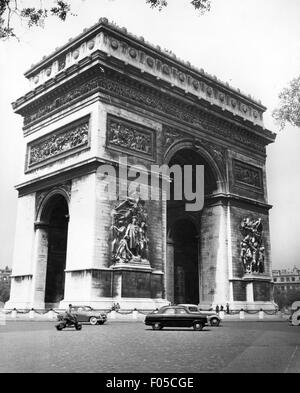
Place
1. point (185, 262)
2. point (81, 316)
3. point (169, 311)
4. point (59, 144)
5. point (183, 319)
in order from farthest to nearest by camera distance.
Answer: point (185, 262) → point (59, 144) → point (81, 316) → point (169, 311) → point (183, 319)

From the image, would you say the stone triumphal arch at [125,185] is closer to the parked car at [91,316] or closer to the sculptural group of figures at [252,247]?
the sculptural group of figures at [252,247]

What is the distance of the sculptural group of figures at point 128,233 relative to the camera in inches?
926

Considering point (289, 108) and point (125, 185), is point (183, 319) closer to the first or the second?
point (125, 185)

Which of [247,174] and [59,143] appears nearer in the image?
[59,143]

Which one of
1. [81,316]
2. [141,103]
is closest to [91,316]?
[81,316]

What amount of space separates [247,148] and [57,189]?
14.7 m

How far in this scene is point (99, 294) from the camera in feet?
73.8

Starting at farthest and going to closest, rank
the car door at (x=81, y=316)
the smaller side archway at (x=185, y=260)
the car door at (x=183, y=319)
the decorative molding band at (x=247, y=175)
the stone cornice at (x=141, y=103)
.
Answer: the decorative molding band at (x=247, y=175) → the smaller side archway at (x=185, y=260) → the stone cornice at (x=141, y=103) → the car door at (x=81, y=316) → the car door at (x=183, y=319)

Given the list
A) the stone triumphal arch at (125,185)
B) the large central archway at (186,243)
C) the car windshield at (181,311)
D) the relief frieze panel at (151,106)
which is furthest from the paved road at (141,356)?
the large central archway at (186,243)

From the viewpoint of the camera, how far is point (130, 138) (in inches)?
1021

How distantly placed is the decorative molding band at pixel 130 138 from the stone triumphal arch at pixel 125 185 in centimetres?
6

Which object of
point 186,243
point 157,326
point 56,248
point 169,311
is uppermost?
point 186,243

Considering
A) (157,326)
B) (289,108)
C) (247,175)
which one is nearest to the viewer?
(289,108)

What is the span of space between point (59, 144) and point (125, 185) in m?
5.11
